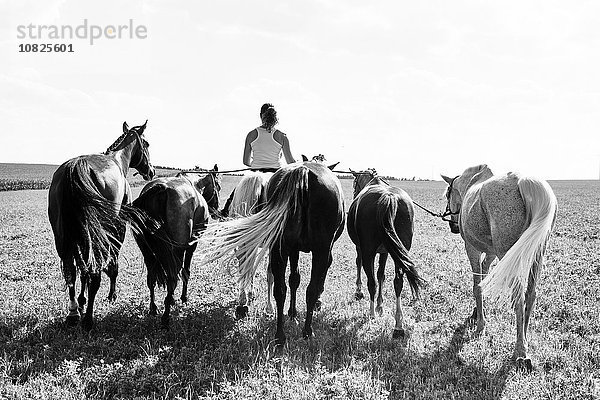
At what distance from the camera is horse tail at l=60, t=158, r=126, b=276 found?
568 cm

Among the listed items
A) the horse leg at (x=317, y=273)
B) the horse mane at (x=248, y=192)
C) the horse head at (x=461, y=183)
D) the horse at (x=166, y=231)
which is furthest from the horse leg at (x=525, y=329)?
the horse at (x=166, y=231)

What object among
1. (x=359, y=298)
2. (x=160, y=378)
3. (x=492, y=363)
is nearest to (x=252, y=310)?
(x=359, y=298)

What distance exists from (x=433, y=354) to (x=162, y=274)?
3.82 metres

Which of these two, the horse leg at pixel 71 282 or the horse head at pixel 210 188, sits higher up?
the horse head at pixel 210 188

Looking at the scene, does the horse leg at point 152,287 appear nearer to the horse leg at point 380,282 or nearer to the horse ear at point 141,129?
the horse ear at point 141,129

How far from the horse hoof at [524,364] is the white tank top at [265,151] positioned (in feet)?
15.2

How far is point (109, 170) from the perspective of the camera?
6465mm

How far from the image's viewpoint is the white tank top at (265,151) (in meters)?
7.58

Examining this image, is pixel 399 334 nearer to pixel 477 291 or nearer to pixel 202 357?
pixel 477 291

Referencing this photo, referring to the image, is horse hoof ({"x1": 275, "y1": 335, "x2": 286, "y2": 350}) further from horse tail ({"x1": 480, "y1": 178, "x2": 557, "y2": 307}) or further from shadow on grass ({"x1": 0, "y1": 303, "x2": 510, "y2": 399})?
horse tail ({"x1": 480, "y1": 178, "x2": 557, "y2": 307})

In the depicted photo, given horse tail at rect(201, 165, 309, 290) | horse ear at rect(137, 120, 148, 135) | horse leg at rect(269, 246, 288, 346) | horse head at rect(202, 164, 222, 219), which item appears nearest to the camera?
horse tail at rect(201, 165, 309, 290)

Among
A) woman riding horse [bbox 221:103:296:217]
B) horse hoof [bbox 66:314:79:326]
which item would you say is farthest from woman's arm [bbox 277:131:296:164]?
horse hoof [bbox 66:314:79:326]

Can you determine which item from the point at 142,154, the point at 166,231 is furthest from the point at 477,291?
the point at 142,154

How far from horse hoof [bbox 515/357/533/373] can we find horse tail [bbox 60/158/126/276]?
16.7ft
